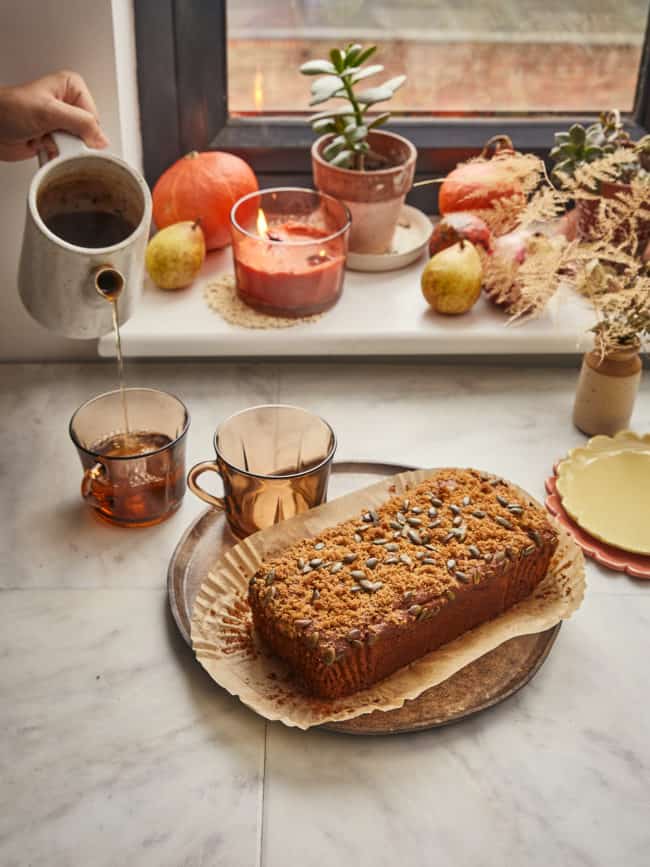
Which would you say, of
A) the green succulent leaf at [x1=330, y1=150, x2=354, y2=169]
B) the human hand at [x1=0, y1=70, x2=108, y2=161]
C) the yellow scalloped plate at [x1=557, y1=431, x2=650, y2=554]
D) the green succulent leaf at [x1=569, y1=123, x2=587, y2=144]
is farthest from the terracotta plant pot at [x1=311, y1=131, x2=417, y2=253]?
the yellow scalloped plate at [x1=557, y1=431, x2=650, y2=554]

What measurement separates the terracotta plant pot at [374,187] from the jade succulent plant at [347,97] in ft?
0.06

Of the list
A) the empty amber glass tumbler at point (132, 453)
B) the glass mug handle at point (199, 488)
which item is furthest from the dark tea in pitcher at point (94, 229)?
the glass mug handle at point (199, 488)

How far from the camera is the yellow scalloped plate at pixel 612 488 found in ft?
3.51

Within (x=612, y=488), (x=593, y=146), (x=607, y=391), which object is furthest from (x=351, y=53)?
(x=612, y=488)

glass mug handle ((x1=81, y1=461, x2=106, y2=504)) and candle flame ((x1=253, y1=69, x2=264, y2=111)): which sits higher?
candle flame ((x1=253, y1=69, x2=264, y2=111))

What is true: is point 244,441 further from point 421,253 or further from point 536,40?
point 536,40

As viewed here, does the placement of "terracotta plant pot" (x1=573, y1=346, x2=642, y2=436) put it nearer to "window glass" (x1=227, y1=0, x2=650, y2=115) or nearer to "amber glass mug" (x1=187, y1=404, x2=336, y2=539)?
"amber glass mug" (x1=187, y1=404, x2=336, y2=539)

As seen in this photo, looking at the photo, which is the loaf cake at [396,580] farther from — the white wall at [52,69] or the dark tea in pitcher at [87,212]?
the white wall at [52,69]

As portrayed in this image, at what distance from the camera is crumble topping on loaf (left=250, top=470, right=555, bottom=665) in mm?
867

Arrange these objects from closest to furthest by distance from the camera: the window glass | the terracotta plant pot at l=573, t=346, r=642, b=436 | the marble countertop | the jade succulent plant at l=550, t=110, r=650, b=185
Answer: the marble countertop → the terracotta plant pot at l=573, t=346, r=642, b=436 → the jade succulent plant at l=550, t=110, r=650, b=185 → the window glass

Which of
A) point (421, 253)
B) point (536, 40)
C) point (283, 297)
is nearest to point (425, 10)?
point (536, 40)

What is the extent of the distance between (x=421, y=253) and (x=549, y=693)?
0.77 meters

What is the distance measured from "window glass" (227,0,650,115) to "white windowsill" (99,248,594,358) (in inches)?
15.9

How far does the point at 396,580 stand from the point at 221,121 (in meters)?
0.90
